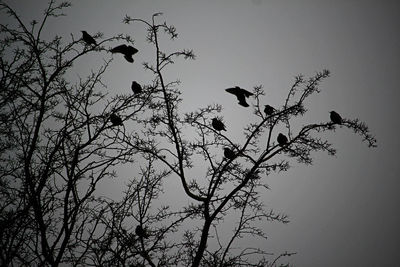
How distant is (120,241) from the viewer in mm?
5246

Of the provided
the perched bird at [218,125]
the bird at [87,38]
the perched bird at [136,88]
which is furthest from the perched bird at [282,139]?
the bird at [87,38]

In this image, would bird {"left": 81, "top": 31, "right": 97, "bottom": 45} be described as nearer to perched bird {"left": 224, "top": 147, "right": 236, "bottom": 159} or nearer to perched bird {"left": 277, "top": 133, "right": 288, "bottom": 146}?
perched bird {"left": 224, "top": 147, "right": 236, "bottom": 159}

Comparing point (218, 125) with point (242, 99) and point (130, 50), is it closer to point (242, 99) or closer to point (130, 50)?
point (242, 99)

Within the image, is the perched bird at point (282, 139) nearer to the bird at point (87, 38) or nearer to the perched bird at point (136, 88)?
the perched bird at point (136, 88)

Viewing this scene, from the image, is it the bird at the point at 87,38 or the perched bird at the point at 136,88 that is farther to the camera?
the perched bird at the point at 136,88

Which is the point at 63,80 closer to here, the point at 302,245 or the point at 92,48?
the point at 92,48

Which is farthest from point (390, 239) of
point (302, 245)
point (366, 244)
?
point (302, 245)

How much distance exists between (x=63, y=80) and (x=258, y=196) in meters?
4.91

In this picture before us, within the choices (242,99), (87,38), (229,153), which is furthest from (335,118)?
(87,38)

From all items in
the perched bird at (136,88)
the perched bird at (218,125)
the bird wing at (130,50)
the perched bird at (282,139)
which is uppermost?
the bird wing at (130,50)

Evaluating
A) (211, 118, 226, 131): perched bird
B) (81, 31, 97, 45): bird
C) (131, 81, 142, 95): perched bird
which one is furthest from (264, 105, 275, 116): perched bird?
(81, 31, 97, 45): bird

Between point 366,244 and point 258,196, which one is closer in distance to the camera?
point 258,196

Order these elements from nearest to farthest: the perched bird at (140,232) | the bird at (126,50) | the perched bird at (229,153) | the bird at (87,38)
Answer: the bird at (126,50) < the bird at (87,38) < the perched bird at (229,153) < the perched bird at (140,232)

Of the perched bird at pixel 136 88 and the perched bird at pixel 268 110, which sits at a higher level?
the perched bird at pixel 136 88
